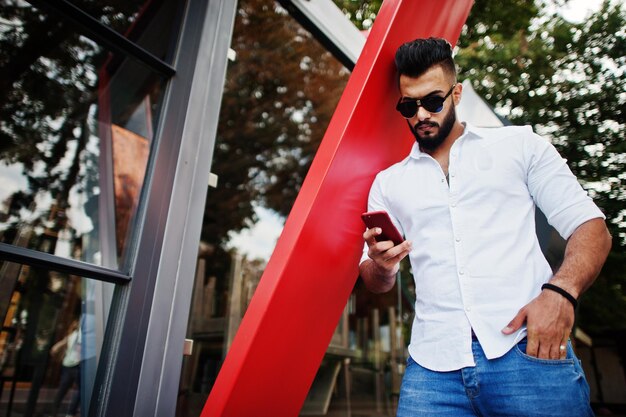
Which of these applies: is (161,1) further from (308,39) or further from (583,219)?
(583,219)

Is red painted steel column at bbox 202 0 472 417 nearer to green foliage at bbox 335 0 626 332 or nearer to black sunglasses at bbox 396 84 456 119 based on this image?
black sunglasses at bbox 396 84 456 119

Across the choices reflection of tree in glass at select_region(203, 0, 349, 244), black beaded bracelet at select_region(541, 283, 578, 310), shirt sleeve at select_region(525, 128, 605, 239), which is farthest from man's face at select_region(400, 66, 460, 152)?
reflection of tree in glass at select_region(203, 0, 349, 244)

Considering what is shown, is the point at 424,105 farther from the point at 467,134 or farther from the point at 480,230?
the point at 480,230

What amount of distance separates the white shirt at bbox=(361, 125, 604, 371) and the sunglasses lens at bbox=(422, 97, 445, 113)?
0.14 m

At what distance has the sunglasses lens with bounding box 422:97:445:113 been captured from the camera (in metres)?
1.49

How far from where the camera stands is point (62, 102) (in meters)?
3.87

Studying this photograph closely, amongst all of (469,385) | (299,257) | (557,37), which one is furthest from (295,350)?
(557,37)

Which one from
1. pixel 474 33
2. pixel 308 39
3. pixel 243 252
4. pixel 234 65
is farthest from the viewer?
pixel 243 252

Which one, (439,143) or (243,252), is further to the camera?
(243,252)

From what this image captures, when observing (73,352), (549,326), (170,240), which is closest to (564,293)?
(549,326)

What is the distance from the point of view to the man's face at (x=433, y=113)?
151 cm

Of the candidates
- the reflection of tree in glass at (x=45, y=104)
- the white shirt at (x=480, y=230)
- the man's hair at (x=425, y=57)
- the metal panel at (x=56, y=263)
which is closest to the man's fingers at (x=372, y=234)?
the white shirt at (x=480, y=230)

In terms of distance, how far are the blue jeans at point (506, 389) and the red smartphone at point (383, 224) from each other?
1.25ft

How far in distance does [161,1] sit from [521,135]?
226 centimetres
